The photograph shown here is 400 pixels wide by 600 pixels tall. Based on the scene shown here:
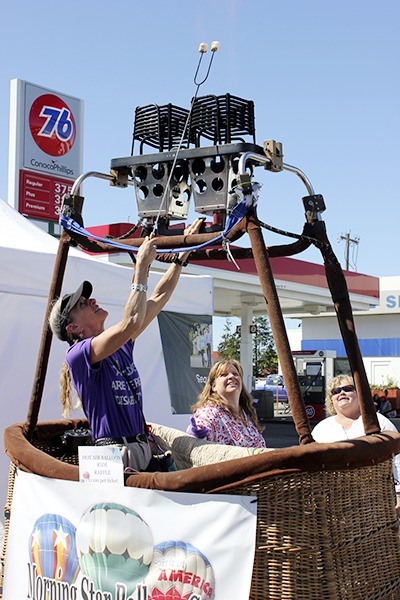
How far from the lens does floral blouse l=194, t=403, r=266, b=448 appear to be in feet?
14.7

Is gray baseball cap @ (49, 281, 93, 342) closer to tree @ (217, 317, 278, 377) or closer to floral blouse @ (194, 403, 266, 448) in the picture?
floral blouse @ (194, 403, 266, 448)

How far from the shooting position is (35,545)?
3.11 metres

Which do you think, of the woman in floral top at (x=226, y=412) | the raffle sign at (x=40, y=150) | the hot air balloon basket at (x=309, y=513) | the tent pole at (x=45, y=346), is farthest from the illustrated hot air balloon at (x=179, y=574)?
the raffle sign at (x=40, y=150)

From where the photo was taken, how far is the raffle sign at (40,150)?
13.4 metres

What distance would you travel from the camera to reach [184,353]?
7.97 metres

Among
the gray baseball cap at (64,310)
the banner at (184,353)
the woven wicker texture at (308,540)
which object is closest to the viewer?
the woven wicker texture at (308,540)

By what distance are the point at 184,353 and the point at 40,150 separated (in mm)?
7252

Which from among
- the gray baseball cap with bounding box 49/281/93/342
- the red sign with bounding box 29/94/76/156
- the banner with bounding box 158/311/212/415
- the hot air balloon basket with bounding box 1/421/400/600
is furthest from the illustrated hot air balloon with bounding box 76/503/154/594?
the red sign with bounding box 29/94/76/156

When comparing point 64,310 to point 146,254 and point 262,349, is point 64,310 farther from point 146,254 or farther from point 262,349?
point 262,349

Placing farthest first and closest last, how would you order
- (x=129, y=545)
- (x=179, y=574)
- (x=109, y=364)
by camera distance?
(x=109, y=364)
(x=129, y=545)
(x=179, y=574)

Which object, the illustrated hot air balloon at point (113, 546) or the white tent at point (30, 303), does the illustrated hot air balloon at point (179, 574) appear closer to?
the illustrated hot air balloon at point (113, 546)

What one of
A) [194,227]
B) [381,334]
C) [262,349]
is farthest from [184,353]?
[262,349]

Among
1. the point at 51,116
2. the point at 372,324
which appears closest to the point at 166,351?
the point at 51,116

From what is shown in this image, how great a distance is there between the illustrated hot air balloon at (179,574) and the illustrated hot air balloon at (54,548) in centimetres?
37
